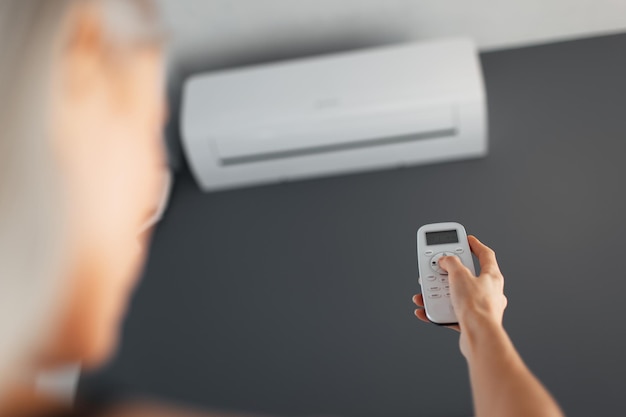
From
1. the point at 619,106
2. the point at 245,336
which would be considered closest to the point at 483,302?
the point at 619,106

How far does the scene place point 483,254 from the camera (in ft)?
2.43

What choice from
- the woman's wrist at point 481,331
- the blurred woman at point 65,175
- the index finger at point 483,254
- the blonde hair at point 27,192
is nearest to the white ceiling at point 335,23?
the index finger at point 483,254

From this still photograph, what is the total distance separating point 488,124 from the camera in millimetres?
1348

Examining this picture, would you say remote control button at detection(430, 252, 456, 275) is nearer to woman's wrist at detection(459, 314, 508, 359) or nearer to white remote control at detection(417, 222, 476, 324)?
white remote control at detection(417, 222, 476, 324)

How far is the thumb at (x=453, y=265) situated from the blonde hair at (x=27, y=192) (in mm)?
486

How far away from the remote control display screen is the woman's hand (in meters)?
0.02

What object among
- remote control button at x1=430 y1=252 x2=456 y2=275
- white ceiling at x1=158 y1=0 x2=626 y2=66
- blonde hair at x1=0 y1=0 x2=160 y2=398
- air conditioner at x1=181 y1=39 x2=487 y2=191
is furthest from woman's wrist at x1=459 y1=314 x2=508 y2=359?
white ceiling at x1=158 y1=0 x2=626 y2=66

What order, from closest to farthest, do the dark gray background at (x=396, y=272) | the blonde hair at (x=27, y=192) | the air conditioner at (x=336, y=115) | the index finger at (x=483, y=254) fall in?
the blonde hair at (x=27, y=192)
the index finger at (x=483, y=254)
the dark gray background at (x=396, y=272)
the air conditioner at (x=336, y=115)

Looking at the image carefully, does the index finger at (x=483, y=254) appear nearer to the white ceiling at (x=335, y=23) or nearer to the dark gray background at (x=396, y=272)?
the dark gray background at (x=396, y=272)

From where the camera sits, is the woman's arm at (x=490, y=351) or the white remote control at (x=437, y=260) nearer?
the woman's arm at (x=490, y=351)

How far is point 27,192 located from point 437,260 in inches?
21.2

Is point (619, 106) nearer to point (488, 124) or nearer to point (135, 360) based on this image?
point (488, 124)

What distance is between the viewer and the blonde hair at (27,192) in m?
0.23

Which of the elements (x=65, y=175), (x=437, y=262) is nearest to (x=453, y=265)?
(x=437, y=262)
